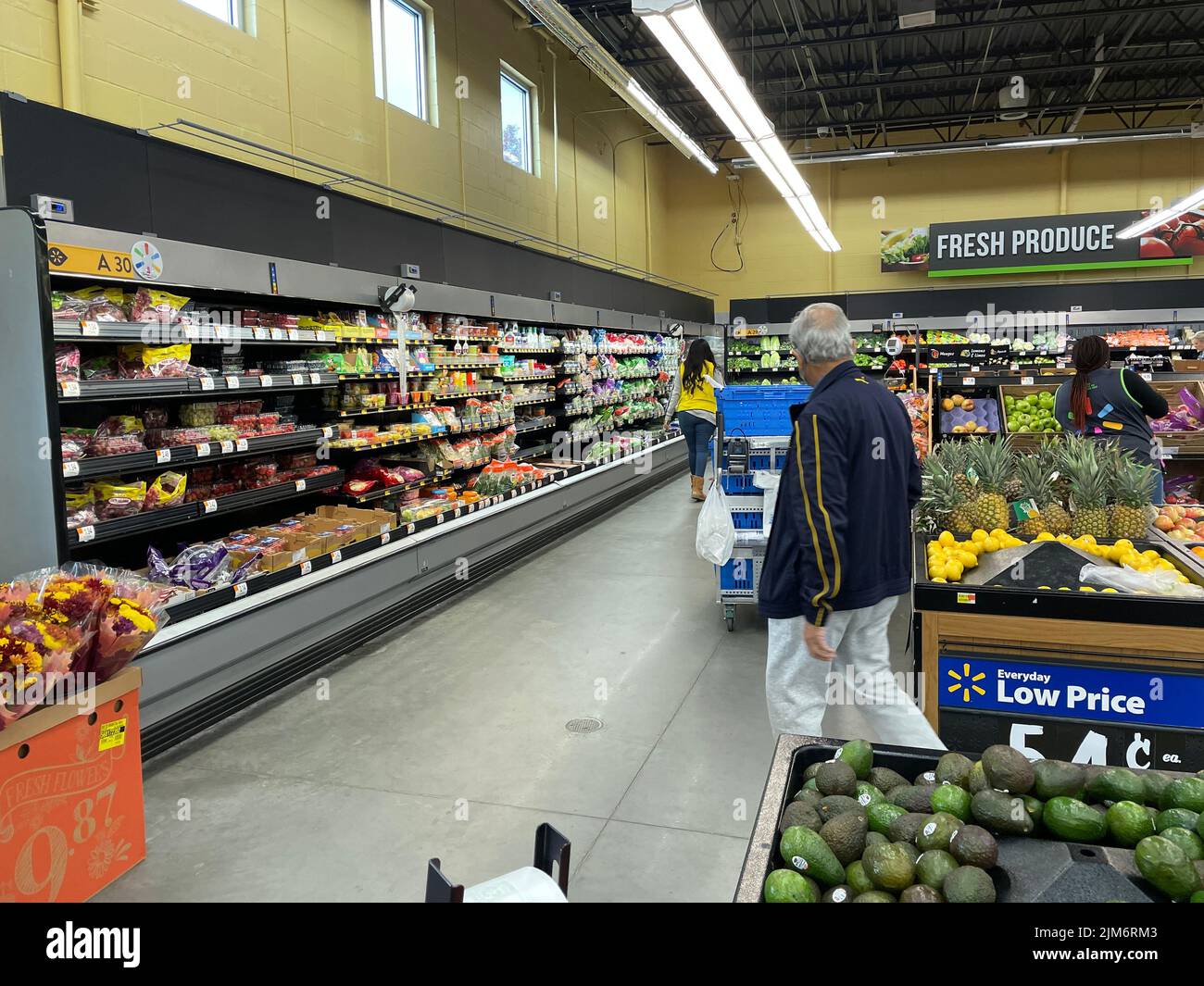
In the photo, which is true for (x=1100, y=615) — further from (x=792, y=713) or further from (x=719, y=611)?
(x=719, y=611)

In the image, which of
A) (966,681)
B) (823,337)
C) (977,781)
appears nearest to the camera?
(977,781)

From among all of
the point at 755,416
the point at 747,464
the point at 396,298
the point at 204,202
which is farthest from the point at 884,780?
the point at 396,298

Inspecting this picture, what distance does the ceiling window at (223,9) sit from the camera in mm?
6047

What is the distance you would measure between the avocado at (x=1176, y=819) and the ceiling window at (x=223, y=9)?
22.8ft

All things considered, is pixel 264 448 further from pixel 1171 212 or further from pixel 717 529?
pixel 1171 212

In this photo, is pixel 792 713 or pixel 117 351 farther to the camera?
pixel 117 351

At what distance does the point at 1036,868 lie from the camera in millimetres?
1452

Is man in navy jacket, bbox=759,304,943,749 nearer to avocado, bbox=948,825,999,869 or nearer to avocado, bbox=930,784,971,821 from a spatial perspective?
avocado, bbox=930,784,971,821

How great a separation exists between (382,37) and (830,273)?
11.3 m

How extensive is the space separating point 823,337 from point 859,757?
153 cm

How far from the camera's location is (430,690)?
4.46m

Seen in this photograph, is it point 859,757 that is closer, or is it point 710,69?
point 859,757

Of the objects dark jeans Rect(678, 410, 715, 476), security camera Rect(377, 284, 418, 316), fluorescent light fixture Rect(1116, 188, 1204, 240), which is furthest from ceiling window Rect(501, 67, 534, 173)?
fluorescent light fixture Rect(1116, 188, 1204, 240)
